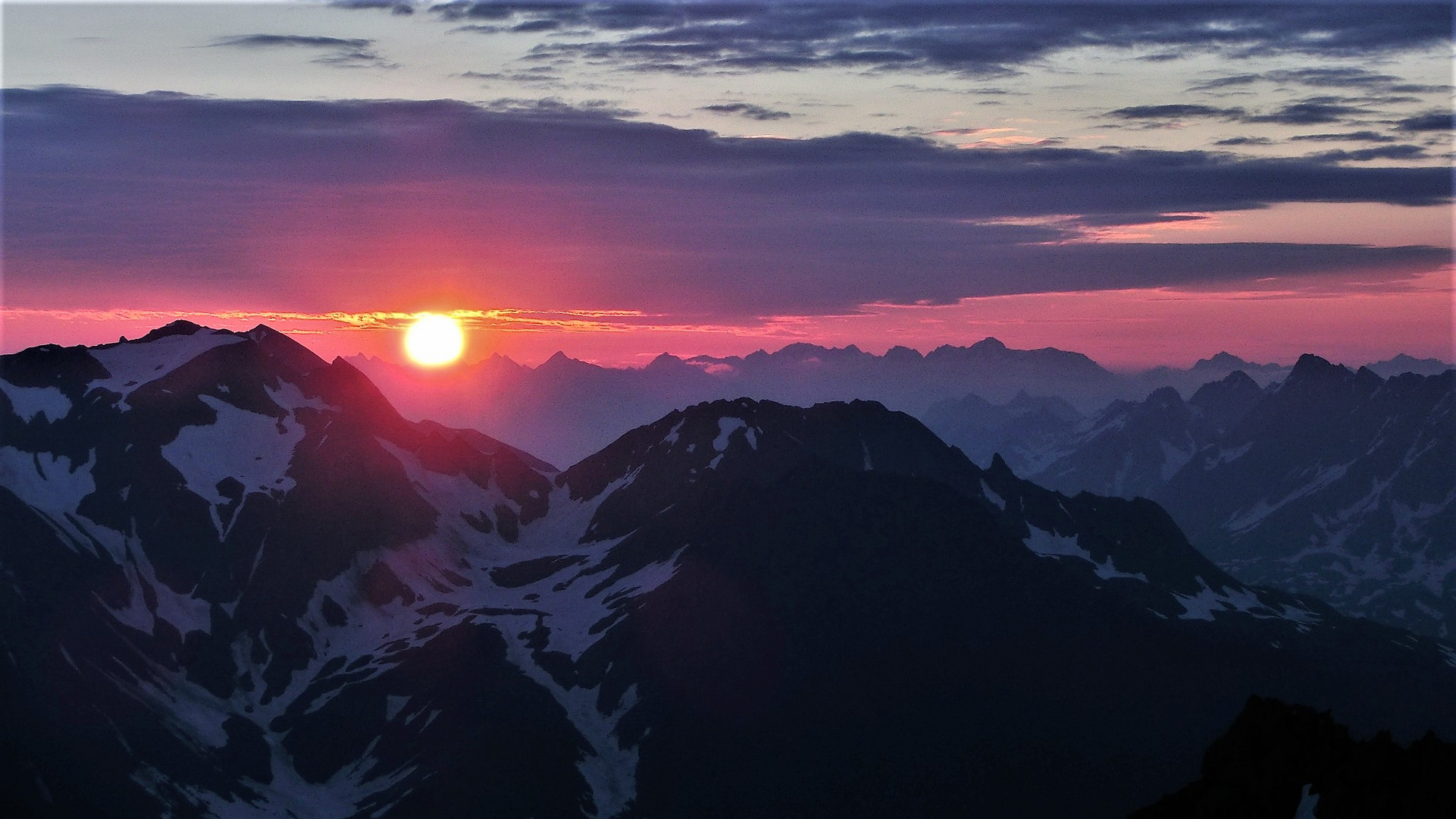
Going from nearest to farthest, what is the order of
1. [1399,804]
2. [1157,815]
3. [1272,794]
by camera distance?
[1399,804] < [1272,794] < [1157,815]

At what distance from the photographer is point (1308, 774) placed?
390 ft

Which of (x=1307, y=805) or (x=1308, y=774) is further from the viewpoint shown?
(x=1308, y=774)

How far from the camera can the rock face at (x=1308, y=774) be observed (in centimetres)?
11112

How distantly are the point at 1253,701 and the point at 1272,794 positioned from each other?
40.2 ft

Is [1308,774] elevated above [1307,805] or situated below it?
above

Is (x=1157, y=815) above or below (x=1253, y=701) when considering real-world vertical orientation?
below

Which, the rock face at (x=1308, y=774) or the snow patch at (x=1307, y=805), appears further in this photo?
the snow patch at (x=1307, y=805)

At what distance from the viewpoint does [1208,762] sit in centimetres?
13100

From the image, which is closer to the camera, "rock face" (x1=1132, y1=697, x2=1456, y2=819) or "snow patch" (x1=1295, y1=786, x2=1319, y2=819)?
"rock face" (x1=1132, y1=697, x2=1456, y2=819)

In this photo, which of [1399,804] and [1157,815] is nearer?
[1399,804]

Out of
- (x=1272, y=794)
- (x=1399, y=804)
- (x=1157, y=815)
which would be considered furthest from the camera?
(x=1157, y=815)

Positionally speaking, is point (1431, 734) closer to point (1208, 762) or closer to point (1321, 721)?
point (1321, 721)

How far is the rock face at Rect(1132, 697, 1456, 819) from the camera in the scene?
4375 inches

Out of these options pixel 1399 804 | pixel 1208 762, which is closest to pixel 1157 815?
pixel 1208 762
